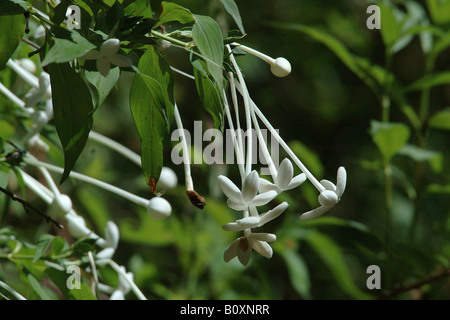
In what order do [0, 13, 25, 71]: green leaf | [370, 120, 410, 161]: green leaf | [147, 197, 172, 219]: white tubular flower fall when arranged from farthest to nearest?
1. [370, 120, 410, 161]: green leaf
2. [147, 197, 172, 219]: white tubular flower
3. [0, 13, 25, 71]: green leaf

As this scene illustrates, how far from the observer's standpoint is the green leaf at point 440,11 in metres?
1.01

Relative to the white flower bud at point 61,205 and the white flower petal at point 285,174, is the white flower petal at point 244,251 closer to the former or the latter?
the white flower petal at point 285,174

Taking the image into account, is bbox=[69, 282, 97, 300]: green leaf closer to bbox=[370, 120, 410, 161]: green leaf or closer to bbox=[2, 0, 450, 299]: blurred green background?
bbox=[2, 0, 450, 299]: blurred green background

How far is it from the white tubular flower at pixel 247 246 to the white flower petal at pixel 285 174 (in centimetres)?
4

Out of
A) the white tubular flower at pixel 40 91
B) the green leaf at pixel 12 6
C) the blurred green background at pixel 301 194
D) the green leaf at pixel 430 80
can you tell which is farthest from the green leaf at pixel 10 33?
the green leaf at pixel 430 80

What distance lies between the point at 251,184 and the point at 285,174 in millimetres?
29

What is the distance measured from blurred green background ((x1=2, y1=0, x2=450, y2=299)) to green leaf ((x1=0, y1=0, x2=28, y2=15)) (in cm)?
57

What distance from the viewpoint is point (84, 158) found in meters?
1.36

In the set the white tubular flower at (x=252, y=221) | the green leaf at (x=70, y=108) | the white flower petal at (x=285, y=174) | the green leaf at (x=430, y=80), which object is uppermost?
the green leaf at (x=430, y=80)

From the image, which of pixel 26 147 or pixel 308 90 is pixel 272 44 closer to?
pixel 308 90

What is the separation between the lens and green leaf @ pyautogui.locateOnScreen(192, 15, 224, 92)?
39 cm

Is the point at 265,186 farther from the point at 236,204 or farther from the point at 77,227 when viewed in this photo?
the point at 77,227

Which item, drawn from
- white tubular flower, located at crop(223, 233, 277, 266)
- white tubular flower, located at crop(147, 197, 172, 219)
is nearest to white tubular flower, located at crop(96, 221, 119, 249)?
white tubular flower, located at crop(147, 197, 172, 219)

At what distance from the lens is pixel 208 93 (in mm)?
441
